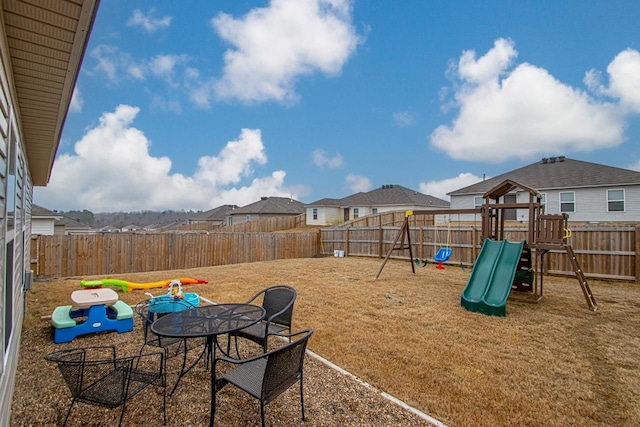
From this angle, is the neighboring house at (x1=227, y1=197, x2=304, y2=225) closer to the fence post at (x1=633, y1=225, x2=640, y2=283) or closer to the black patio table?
the fence post at (x1=633, y1=225, x2=640, y2=283)

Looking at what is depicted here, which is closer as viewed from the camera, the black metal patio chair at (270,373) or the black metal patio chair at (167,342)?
the black metal patio chair at (270,373)

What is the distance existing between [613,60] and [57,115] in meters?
17.8

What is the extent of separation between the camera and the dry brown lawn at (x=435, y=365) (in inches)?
109

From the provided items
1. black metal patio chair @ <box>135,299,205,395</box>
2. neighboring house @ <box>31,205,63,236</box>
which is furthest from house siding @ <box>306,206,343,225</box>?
black metal patio chair @ <box>135,299,205,395</box>

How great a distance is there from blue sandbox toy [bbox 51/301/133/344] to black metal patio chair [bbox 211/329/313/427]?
292cm

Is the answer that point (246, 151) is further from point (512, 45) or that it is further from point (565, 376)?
point (565, 376)

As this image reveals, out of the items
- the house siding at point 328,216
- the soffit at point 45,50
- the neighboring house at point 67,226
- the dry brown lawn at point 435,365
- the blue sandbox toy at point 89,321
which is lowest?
the dry brown lawn at point 435,365

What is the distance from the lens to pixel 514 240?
1172 centimetres

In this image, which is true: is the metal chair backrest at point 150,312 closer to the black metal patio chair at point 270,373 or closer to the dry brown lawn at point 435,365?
the dry brown lawn at point 435,365

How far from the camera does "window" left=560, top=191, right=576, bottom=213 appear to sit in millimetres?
16812

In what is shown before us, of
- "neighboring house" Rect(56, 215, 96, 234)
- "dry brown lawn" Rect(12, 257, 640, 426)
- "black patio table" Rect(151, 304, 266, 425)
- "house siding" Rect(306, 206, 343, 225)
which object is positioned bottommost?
"dry brown lawn" Rect(12, 257, 640, 426)

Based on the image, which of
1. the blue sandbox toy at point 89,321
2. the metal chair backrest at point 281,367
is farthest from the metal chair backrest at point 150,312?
the metal chair backrest at point 281,367

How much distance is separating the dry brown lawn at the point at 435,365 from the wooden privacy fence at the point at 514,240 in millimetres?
2353

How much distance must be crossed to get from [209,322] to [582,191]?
19.9 meters
